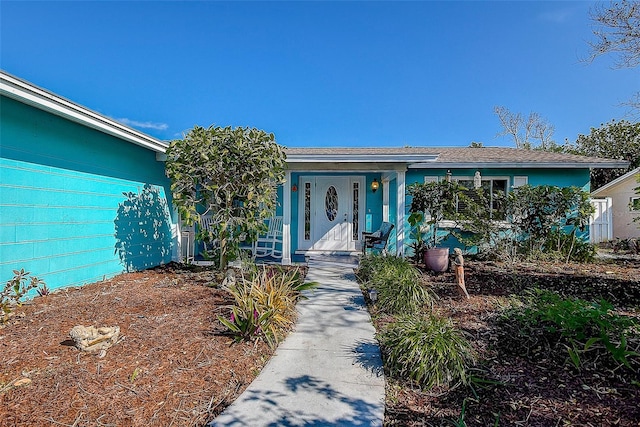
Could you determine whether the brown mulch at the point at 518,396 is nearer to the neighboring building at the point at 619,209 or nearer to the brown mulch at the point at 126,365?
the brown mulch at the point at 126,365

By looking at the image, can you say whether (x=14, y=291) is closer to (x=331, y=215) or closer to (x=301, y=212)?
(x=301, y=212)

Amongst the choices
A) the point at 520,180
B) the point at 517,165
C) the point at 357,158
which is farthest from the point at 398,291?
the point at 520,180

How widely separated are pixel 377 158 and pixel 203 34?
5.76 meters

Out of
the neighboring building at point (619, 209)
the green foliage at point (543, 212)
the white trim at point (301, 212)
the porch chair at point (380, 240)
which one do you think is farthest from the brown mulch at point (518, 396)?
the neighboring building at point (619, 209)

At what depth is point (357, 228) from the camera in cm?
934

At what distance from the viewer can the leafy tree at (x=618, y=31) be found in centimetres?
585

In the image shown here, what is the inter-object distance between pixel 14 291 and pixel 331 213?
267 inches

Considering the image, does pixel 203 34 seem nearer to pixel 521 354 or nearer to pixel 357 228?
pixel 357 228

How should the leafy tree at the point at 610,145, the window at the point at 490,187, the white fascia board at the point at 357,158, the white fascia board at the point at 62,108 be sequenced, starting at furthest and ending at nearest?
the leafy tree at the point at 610,145 → the window at the point at 490,187 → the white fascia board at the point at 357,158 → the white fascia board at the point at 62,108

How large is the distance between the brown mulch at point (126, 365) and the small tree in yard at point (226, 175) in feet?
4.67

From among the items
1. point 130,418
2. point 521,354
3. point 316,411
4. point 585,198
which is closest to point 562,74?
point 585,198

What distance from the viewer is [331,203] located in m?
9.36

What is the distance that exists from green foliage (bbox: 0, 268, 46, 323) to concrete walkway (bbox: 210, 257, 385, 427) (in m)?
2.85

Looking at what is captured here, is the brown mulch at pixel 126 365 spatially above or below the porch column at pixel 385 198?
below
